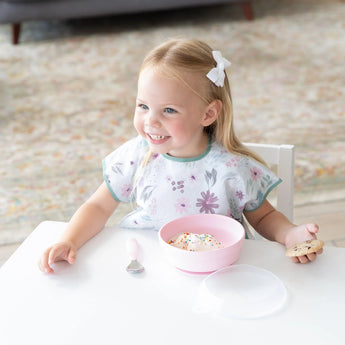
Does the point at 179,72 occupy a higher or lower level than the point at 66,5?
higher

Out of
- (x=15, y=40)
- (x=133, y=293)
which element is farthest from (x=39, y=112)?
(x=133, y=293)

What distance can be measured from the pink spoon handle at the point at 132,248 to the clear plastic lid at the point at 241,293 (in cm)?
15

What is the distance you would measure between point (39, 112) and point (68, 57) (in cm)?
87

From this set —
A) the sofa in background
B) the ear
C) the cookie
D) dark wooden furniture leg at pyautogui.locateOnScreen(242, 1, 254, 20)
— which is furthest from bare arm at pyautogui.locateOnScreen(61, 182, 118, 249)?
dark wooden furniture leg at pyautogui.locateOnScreen(242, 1, 254, 20)

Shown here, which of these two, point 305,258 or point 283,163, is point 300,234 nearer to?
point 305,258

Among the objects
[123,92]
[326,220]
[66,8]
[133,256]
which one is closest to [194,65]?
[133,256]

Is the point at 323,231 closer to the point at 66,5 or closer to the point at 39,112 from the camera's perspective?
the point at 39,112

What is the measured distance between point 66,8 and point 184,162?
3122 millimetres

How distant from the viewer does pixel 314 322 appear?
77 centimetres

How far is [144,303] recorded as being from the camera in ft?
2.71

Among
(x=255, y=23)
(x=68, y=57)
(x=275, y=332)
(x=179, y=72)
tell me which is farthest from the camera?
(x=255, y=23)

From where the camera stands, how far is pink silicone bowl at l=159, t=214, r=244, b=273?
0.88m

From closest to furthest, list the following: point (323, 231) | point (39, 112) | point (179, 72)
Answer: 1. point (179, 72)
2. point (323, 231)
3. point (39, 112)

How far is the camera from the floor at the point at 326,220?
1.92 meters
